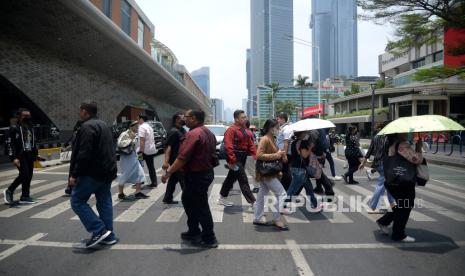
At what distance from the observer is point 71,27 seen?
21.6m

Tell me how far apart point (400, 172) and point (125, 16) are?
3558cm

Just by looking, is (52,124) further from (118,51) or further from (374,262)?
(374,262)

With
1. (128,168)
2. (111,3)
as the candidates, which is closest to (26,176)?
(128,168)

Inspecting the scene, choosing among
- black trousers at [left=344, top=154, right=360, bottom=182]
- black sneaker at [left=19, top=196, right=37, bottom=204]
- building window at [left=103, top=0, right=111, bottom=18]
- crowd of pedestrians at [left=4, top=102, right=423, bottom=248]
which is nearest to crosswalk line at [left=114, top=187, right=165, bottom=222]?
crowd of pedestrians at [left=4, top=102, right=423, bottom=248]

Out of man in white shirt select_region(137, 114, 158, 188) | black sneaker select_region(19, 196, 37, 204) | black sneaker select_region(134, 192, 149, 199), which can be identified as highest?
man in white shirt select_region(137, 114, 158, 188)

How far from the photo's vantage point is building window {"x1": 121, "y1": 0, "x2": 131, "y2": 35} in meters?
35.2

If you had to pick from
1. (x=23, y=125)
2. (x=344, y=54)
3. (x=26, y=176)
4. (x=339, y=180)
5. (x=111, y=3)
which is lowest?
(x=339, y=180)

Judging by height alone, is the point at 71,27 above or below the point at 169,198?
above

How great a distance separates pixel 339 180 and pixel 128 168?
6.01 meters

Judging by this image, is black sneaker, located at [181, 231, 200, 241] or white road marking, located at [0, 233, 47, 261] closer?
white road marking, located at [0, 233, 47, 261]

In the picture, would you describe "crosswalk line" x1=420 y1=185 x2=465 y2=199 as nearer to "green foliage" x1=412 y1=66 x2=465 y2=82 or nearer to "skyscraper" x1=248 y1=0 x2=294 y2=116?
"green foliage" x1=412 y1=66 x2=465 y2=82

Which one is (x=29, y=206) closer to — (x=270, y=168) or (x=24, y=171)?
(x=24, y=171)

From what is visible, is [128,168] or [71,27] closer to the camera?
[128,168]

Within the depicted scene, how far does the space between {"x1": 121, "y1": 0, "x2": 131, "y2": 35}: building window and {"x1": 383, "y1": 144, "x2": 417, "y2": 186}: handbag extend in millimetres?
34069
